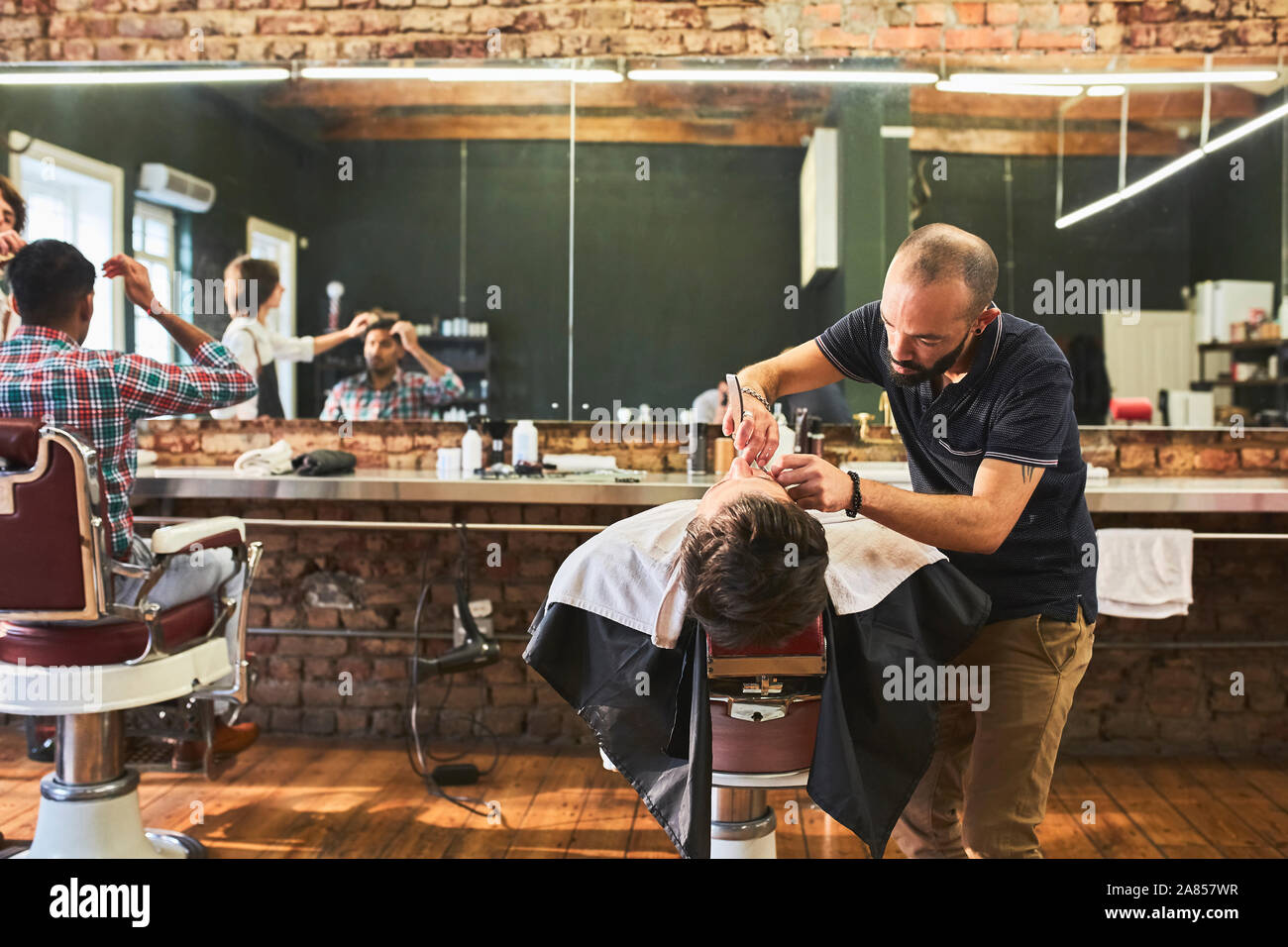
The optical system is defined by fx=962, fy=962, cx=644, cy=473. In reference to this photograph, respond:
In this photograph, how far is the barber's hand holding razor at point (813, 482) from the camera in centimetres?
143

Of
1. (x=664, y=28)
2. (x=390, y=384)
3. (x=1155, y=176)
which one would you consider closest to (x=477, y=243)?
(x=390, y=384)

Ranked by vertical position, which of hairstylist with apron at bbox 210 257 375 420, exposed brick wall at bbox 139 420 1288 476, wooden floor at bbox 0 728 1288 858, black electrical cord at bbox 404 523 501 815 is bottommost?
wooden floor at bbox 0 728 1288 858

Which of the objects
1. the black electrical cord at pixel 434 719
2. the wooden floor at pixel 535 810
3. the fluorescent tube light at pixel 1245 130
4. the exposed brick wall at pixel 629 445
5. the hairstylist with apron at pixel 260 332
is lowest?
the wooden floor at pixel 535 810

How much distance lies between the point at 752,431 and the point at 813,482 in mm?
206

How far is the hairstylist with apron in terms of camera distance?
324 centimetres

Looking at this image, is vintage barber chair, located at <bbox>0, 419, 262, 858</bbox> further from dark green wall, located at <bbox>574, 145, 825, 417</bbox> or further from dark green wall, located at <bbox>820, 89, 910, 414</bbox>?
dark green wall, located at <bbox>820, 89, 910, 414</bbox>

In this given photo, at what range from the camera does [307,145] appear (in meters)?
3.23

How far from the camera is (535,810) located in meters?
2.66

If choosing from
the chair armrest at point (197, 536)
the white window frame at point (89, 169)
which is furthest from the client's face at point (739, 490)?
the white window frame at point (89, 169)

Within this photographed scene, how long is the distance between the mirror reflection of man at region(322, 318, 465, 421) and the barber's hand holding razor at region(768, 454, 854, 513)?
77.0 inches

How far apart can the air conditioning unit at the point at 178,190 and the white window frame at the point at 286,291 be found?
172 mm

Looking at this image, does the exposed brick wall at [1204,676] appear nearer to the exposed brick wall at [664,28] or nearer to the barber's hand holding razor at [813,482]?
the exposed brick wall at [664,28]

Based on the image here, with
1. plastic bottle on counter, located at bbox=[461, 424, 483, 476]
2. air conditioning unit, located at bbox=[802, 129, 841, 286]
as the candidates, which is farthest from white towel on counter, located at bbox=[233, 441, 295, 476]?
air conditioning unit, located at bbox=[802, 129, 841, 286]

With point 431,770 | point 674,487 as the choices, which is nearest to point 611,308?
point 674,487
